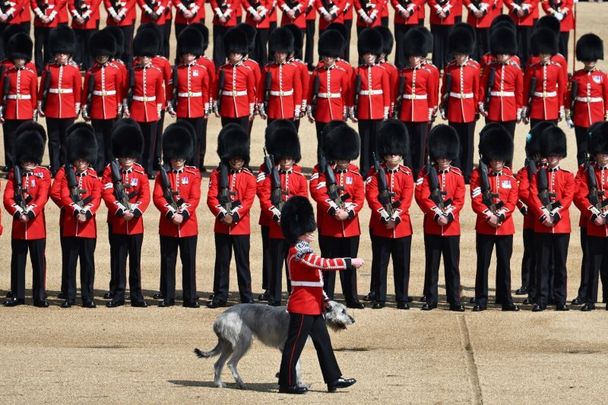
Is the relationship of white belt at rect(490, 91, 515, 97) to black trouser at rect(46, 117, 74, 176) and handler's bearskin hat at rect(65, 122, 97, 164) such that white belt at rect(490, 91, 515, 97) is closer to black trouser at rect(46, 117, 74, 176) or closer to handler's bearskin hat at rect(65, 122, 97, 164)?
black trouser at rect(46, 117, 74, 176)

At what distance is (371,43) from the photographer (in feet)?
55.4

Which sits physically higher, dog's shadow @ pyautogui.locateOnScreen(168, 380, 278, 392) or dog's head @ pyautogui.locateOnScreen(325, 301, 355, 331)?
dog's head @ pyautogui.locateOnScreen(325, 301, 355, 331)

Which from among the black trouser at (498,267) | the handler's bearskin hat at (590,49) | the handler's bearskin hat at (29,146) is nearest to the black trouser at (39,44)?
the handler's bearskin hat at (29,146)

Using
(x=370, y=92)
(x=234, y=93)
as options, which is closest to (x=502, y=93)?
(x=370, y=92)

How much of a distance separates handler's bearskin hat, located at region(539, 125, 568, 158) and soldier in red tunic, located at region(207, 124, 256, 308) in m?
2.05

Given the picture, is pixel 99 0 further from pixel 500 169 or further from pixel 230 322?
pixel 230 322

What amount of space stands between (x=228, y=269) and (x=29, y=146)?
171cm

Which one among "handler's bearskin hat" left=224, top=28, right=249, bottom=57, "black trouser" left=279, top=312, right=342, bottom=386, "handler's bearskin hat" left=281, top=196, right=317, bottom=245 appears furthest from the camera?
"handler's bearskin hat" left=224, top=28, right=249, bottom=57

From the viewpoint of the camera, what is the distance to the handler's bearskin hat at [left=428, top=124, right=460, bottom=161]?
13.8m

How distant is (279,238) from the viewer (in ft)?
45.0

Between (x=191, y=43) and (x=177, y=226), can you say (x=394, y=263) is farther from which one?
(x=191, y=43)

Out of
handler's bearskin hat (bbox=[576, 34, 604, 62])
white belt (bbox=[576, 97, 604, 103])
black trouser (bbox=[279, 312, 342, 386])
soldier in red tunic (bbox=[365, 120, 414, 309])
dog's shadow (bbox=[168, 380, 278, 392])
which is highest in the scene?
handler's bearskin hat (bbox=[576, 34, 604, 62])

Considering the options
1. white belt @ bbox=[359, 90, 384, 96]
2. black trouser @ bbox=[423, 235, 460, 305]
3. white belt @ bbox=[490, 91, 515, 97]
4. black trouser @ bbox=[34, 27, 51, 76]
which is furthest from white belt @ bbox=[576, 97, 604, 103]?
black trouser @ bbox=[34, 27, 51, 76]

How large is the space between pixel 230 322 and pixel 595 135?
13.0 ft
